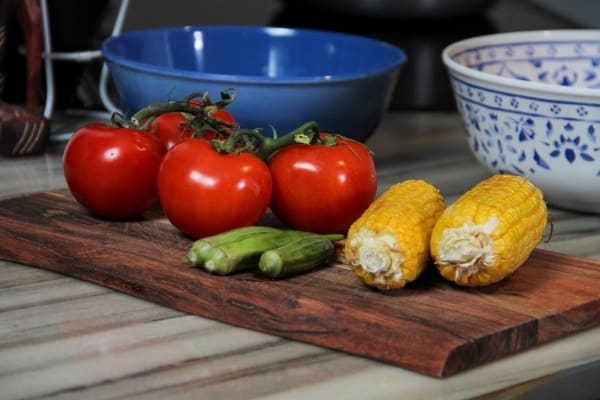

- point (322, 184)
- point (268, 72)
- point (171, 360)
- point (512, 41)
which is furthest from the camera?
point (268, 72)

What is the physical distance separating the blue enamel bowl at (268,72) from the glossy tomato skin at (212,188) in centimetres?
23

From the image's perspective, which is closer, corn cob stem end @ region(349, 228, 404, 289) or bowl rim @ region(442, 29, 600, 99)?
corn cob stem end @ region(349, 228, 404, 289)

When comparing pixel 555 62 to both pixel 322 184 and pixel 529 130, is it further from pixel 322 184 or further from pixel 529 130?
pixel 322 184

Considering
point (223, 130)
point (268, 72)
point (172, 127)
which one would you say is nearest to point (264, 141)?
point (223, 130)

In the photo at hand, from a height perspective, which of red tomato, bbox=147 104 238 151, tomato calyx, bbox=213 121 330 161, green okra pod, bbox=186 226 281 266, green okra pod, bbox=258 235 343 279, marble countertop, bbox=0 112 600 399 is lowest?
marble countertop, bbox=0 112 600 399

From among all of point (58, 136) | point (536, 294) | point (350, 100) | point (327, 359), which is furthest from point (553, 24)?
point (327, 359)

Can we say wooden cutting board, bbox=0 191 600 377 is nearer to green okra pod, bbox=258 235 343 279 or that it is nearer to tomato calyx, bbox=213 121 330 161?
green okra pod, bbox=258 235 343 279

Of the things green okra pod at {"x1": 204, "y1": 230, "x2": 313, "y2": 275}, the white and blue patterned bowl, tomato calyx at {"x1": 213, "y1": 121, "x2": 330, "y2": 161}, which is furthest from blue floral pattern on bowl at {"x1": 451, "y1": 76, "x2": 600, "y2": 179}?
green okra pod at {"x1": 204, "y1": 230, "x2": 313, "y2": 275}

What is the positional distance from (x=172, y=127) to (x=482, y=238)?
0.45 metres

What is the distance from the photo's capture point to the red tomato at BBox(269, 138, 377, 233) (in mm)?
1179

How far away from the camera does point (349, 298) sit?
1.02 meters

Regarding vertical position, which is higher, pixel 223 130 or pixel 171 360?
pixel 223 130

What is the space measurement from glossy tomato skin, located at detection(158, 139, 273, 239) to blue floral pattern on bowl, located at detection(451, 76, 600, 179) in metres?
0.33

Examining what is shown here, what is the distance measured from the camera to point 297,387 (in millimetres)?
910
